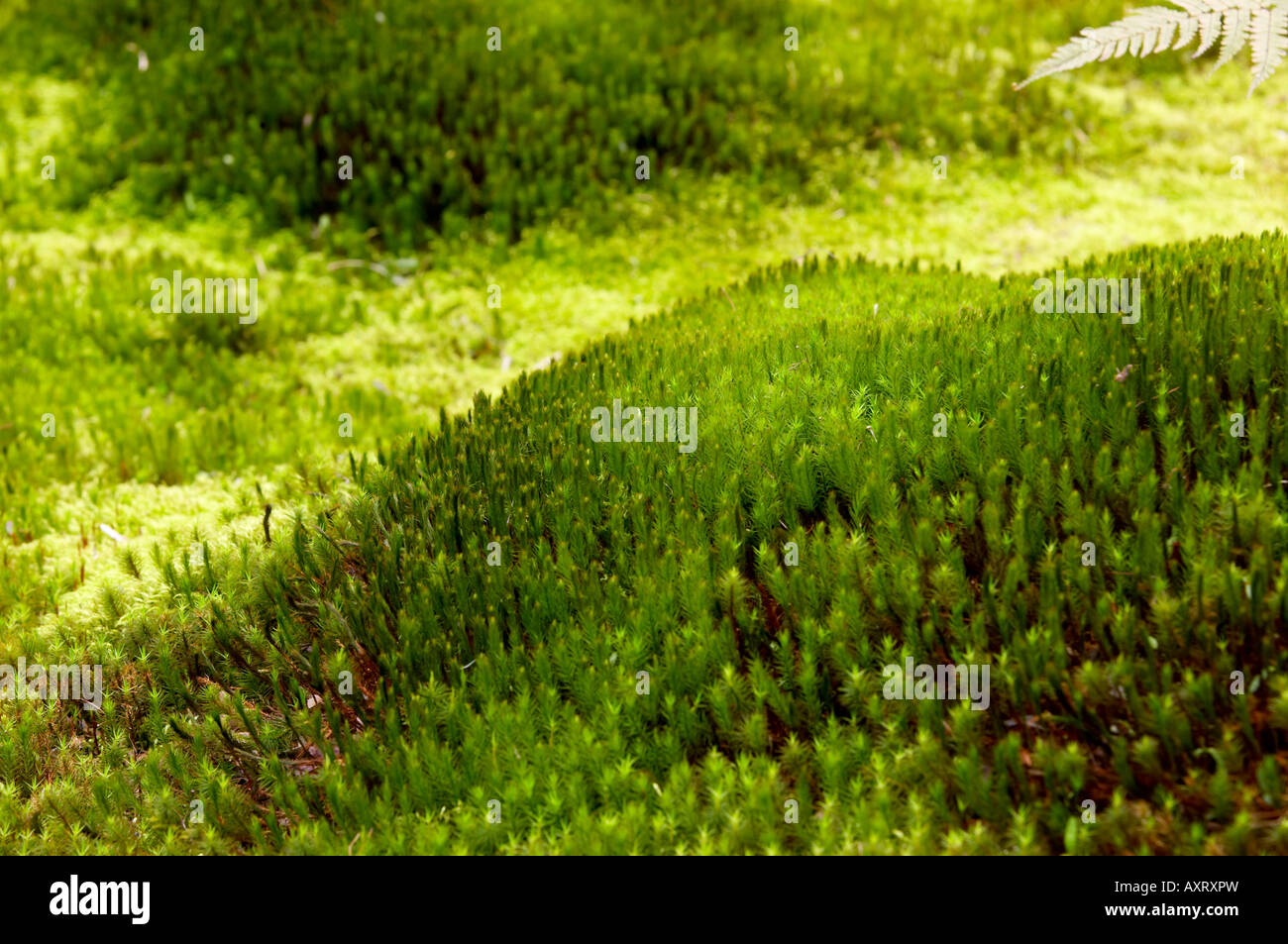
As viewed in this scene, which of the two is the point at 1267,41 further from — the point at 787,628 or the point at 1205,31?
the point at 787,628

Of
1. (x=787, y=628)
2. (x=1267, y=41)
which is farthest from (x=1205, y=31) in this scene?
(x=787, y=628)

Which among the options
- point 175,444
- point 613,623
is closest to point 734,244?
point 175,444

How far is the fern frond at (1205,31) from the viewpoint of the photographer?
422 cm

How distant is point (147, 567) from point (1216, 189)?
991 centimetres

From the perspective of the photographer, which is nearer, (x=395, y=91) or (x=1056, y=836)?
(x=1056, y=836)

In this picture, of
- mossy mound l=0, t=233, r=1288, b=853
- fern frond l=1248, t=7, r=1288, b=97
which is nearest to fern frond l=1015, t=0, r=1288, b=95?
fern frond l=1248, t=7, r=1288, b=97

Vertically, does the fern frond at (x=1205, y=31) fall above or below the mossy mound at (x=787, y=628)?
above

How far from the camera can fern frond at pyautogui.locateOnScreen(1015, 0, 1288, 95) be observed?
4.22 meters

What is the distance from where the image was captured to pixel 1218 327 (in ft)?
14.6

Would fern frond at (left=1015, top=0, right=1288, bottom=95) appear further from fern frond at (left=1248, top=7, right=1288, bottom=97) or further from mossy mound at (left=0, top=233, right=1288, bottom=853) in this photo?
mossy mound at (left=0, top=233, right=1288, bottom=853)

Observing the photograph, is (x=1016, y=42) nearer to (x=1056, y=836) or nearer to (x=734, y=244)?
(x=734, y=244)

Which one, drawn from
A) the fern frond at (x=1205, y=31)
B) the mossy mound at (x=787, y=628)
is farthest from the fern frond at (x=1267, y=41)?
the mossy mound at (x=787, y=628)

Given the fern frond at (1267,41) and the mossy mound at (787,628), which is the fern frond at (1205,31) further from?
the mossy mound at (787,628)
